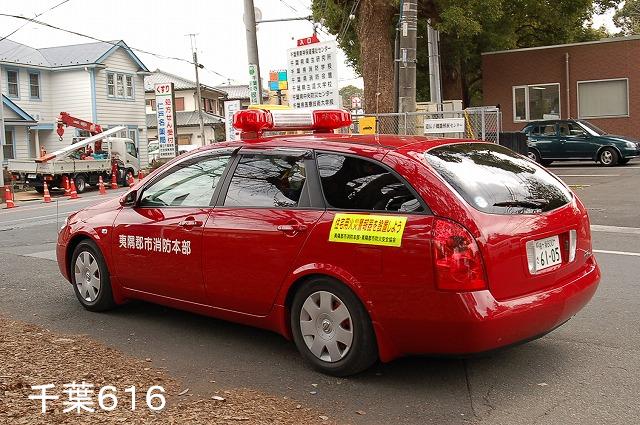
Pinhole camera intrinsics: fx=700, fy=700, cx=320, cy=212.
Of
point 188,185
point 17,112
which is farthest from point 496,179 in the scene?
point 17,112

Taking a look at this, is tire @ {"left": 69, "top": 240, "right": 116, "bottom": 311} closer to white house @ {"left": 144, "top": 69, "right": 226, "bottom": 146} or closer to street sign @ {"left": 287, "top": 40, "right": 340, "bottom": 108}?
street sign @ {"left": 287, "top": 40, "right": 340, "bottom": 108}

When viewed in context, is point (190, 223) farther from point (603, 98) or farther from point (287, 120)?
point (603, 98)

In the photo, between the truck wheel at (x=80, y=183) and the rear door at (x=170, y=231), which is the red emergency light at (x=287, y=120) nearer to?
the rear door at (x=170, y=231)

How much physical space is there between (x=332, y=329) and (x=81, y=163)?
24.9 m

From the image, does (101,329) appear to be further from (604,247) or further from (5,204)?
(5,204)

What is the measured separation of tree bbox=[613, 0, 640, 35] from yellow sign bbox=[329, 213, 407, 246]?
57.3 meters

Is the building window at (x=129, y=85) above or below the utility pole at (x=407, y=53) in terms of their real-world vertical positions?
above

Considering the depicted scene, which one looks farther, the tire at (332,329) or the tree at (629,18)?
the tree at (629,18)

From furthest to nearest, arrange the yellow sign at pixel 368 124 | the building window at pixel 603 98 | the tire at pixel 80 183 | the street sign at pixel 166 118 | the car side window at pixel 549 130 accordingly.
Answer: the street sign at pixel 166 118 → the building window at pixel 603 98 → the tire at pixel 80 183 → the car side window at pixel 549 130 → the yellow sign at pixel 368 124

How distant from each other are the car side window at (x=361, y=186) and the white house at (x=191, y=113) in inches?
2330

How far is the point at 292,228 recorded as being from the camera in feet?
14.8

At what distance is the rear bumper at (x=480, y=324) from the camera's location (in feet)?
12.6

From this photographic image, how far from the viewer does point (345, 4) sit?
22516mm

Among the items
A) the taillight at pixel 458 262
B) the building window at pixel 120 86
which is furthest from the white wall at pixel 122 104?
the taillight at pixel 458 262
